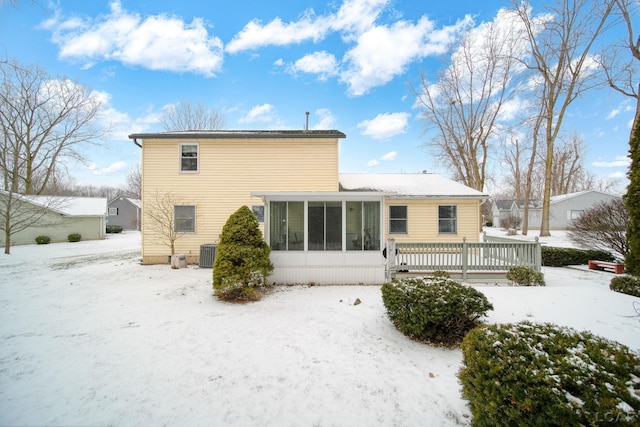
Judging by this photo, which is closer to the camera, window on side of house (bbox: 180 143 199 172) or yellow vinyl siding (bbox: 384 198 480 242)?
window on side of house (bbox: 180 143 199 172)

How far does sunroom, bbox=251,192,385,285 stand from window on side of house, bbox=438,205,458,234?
19.3ft

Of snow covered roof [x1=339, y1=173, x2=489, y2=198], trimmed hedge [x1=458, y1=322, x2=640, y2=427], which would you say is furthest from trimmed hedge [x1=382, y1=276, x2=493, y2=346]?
snow covered roof [x1=339, y1=173, x2=489, y2=198]

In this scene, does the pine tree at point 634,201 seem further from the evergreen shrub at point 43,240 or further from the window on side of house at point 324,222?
the evergreen shrub at point 43,240

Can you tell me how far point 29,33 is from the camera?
476cm

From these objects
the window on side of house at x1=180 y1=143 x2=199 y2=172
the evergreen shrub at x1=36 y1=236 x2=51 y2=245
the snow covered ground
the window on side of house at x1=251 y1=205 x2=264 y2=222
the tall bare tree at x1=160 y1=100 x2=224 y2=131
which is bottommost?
the snow covered ground

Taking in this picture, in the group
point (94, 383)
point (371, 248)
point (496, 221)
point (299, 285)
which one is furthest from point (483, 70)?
point (496, 221)

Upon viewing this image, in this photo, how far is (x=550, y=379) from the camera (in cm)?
191

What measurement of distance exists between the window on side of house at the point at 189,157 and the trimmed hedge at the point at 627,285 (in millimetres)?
13769

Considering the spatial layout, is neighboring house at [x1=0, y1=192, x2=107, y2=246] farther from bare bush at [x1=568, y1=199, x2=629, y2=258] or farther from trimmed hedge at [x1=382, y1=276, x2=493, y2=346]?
bare bush at [x1=568, y1=199, x2=629, y2=258]

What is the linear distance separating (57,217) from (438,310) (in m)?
27.5

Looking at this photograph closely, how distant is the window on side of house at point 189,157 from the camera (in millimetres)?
10969

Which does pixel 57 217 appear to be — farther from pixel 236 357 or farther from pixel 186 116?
pixel 236 357

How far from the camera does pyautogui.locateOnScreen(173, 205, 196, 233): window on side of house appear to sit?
10914 millimetres

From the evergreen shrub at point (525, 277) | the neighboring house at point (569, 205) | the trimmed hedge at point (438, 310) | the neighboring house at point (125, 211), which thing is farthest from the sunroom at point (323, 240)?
the neighboring house at point (125, 211)
